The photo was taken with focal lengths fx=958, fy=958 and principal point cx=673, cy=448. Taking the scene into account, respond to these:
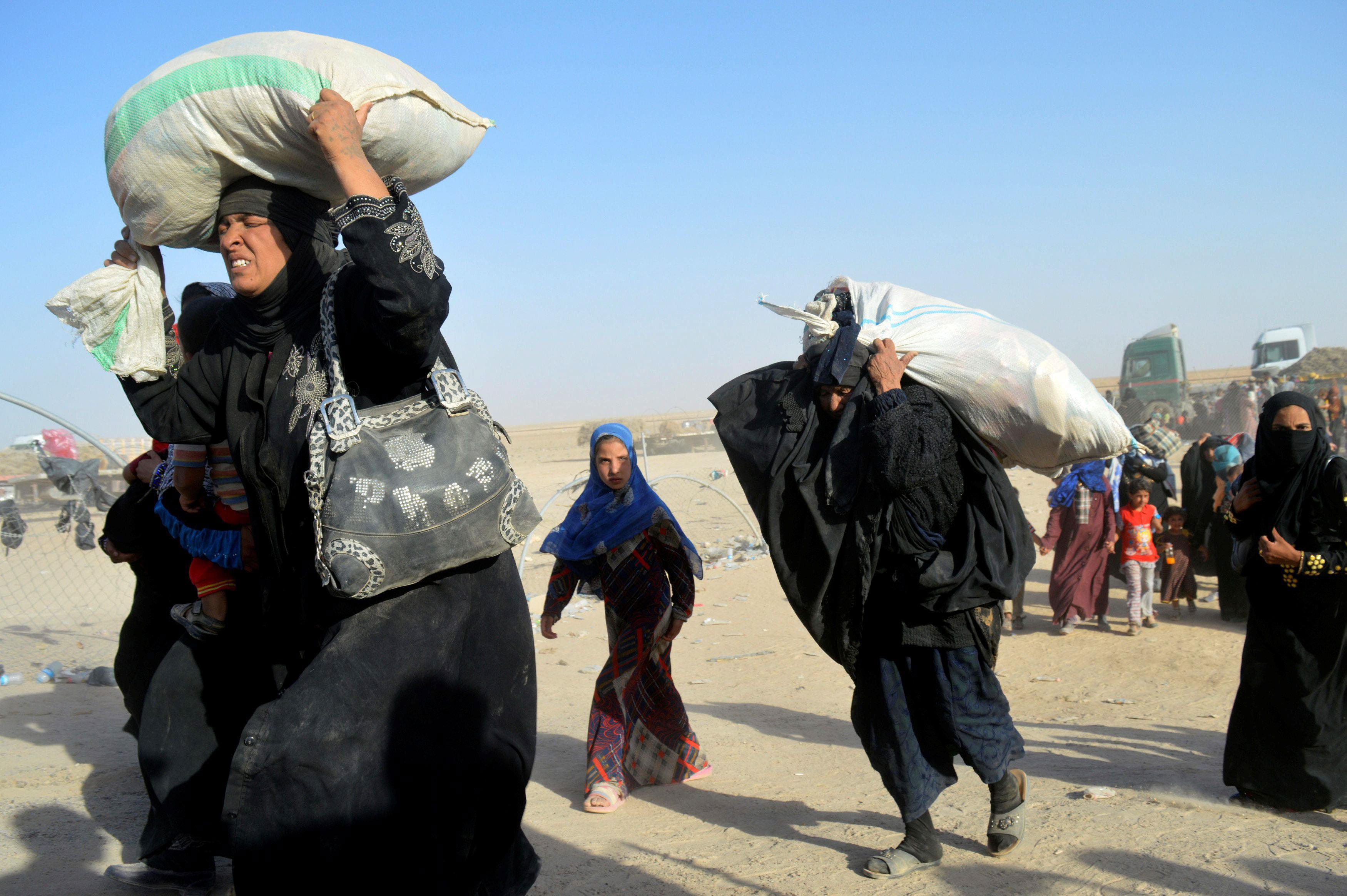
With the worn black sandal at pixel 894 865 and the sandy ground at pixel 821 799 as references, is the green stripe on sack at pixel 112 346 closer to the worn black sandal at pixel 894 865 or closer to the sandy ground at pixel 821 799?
the sandy ground at pixel 821 799

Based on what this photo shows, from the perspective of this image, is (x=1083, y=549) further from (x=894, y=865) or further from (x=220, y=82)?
(x=220, y=82)

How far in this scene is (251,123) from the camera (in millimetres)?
2107

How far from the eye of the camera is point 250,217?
87.7 inches

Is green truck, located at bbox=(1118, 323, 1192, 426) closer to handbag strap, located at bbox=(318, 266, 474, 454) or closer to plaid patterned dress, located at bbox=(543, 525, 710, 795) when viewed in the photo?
plaid patterned dress, located at bbox=(543, 525, 710, 795)

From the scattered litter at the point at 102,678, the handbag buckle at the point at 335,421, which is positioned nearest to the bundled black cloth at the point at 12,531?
the scattered litter at the point at 102,678

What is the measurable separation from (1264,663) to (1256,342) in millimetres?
28538

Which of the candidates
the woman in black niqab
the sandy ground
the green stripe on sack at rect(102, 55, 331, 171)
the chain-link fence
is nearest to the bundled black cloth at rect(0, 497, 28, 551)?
the chain-link fence

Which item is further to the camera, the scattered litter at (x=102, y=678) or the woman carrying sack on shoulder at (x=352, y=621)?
the scattered litter at (x=102, y=678)

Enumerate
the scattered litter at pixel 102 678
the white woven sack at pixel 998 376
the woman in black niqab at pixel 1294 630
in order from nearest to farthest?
the white woven sack at pixel 998 376 → the woman in black niqab at pixel 1294 630 → the scattered litter at pixel 102 678

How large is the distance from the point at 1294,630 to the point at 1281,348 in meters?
28.2

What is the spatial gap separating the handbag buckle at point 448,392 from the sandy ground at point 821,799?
6.95 feet

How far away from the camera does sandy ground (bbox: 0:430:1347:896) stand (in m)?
3.37

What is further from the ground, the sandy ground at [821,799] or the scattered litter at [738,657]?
the sandy ground at [821,799]

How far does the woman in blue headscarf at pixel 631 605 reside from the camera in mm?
4688
